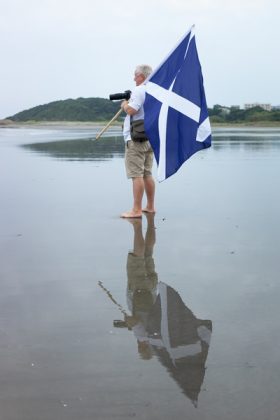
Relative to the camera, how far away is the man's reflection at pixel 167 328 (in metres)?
3.01

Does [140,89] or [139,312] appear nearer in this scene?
[139,312]

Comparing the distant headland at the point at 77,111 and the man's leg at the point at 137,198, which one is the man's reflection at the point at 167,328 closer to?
the man's leg at the point at 137,198

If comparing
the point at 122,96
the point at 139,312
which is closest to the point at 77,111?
the point at 122,96

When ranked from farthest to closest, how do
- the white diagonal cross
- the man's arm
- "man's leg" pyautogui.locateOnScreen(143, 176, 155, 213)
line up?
1. "man's leg" pyautogui.locateOnScreen(143, 176, 155, 213)
2. the man's arm
3. the white diagonal cross

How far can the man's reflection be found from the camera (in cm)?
301

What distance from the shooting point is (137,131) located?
7.29 m

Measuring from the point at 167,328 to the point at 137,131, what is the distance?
13.1ft

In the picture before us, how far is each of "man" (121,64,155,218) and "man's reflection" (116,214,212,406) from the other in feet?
7.83

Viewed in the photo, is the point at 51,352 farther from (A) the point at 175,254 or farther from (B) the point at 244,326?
(A) the point at 175,254

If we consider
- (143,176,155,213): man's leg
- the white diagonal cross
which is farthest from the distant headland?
the white diagonal cross

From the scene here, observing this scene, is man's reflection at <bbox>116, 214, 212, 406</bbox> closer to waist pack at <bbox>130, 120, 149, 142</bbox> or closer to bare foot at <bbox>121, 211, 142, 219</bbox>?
bare foot at <bbox>121, 211, 142, 219</bbox>

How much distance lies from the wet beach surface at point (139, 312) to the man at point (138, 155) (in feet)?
0.71

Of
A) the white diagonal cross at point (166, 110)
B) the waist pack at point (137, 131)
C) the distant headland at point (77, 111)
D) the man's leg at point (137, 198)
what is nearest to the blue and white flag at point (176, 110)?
the white diagonal cross at point (166, 110)

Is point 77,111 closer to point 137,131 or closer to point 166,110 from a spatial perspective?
point 137,131
